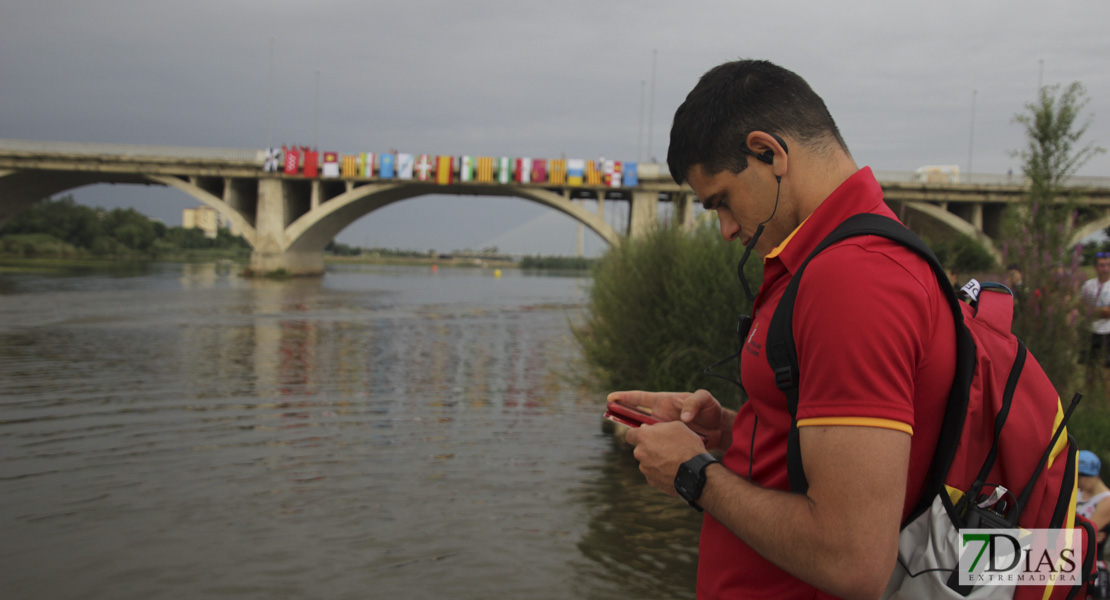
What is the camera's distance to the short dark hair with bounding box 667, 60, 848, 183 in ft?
4.57

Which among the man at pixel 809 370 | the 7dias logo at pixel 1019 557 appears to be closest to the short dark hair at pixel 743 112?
the man at pixel 809 370

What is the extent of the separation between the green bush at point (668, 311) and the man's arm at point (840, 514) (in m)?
5.93

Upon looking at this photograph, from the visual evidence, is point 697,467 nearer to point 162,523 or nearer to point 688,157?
point 688,157

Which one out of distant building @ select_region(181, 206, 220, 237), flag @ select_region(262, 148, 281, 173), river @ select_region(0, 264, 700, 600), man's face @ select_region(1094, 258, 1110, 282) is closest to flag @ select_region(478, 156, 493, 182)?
flag @ select_region(262, 148, 281, 173)

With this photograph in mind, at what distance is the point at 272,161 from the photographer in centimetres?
4331

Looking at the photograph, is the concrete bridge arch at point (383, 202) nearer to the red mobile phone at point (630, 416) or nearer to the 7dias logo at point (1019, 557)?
the red mobile phone at point (630, 416)

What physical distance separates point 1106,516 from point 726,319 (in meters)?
3.87

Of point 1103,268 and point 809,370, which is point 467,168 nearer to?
point 1103,268

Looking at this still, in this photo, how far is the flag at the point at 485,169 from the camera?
44406 millimetres

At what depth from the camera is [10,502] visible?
5.13 meters

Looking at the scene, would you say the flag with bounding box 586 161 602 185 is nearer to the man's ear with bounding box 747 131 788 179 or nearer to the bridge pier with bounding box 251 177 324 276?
the bridge pier with bounding box 251 177 324 276

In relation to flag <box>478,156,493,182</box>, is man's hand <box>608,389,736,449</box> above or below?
below

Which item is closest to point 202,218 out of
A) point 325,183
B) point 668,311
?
point 325,183

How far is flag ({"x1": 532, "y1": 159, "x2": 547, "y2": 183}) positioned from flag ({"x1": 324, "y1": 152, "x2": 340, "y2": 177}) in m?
11.4
